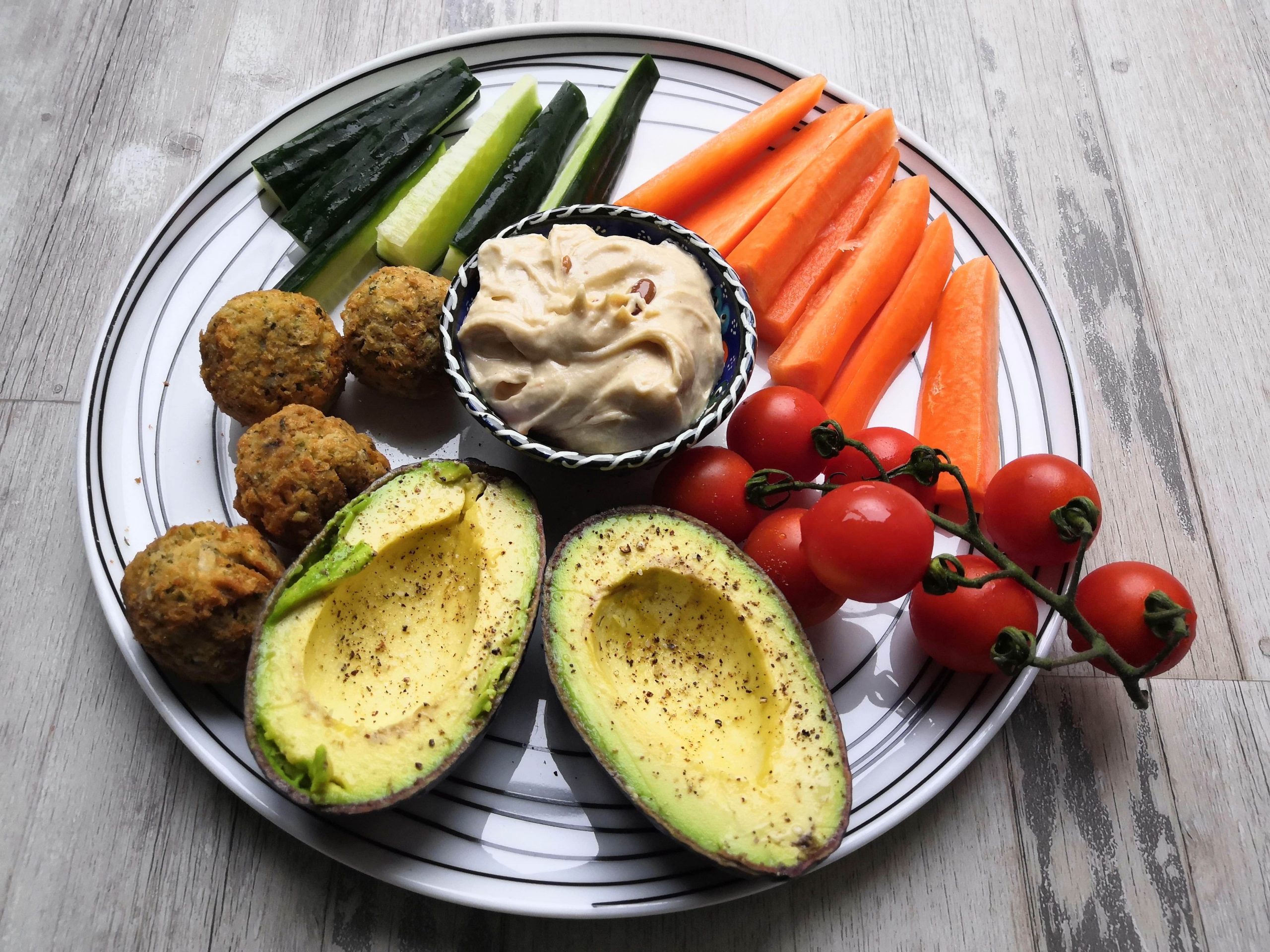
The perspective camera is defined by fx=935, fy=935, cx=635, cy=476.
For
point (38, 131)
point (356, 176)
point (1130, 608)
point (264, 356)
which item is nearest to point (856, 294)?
point (1130, 608)

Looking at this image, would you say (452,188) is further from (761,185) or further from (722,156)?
(761,185)

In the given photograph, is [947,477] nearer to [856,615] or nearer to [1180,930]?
[856,615]

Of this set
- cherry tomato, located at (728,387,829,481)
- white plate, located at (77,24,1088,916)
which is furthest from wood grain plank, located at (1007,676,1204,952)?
cherry tomato, located at (728,387,829,481)

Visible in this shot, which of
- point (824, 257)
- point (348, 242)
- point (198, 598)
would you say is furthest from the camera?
point (824, 257)

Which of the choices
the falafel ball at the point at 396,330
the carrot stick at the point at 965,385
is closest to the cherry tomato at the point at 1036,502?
the carrot stick at the point at 965,385

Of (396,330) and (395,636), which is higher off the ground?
(396,330)

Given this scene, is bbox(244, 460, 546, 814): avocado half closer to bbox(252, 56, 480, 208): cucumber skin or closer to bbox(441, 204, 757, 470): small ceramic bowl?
bbox(441, 204, 757, 470): small ceramic bowl

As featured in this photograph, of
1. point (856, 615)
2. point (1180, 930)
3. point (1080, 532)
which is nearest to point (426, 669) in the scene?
point (856, 615)
